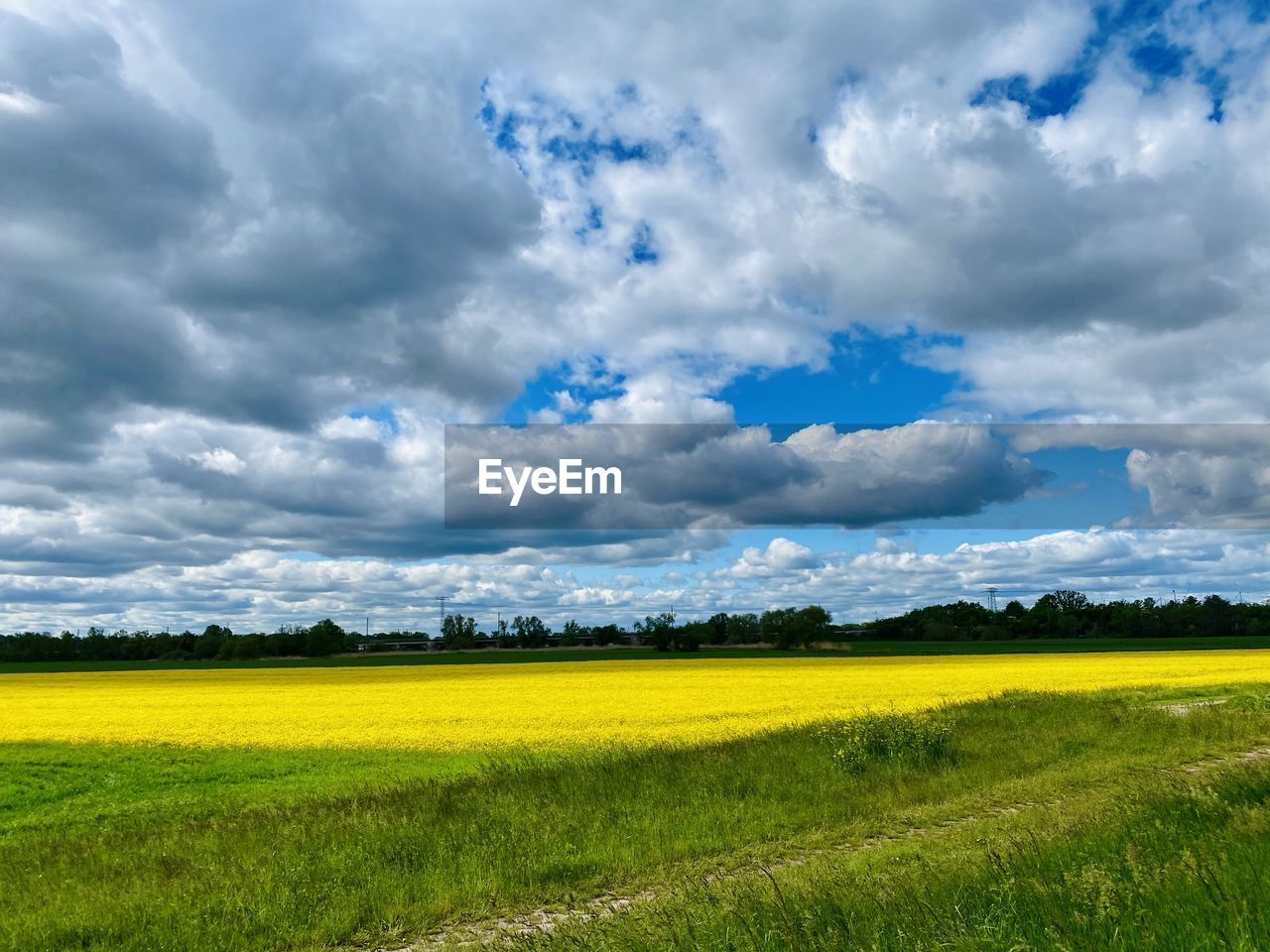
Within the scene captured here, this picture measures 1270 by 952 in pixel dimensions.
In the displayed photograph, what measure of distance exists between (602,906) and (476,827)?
12.8 feet

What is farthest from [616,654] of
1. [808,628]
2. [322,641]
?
[322,641]

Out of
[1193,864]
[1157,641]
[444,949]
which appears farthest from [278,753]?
[1157,641]

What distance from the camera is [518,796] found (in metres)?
13.7

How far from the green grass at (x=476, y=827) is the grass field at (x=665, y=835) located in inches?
2.3

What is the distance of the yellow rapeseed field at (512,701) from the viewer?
2847cm

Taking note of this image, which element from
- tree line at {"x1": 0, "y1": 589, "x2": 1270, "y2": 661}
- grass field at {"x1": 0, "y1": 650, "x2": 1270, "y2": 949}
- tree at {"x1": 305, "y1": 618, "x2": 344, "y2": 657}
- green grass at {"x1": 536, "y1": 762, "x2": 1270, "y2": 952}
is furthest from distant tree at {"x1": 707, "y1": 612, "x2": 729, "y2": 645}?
green grass at {"x1": 536, "y1": 762, "x2": 1270, "y2": 952}

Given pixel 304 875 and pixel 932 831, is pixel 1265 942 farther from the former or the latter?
pixel 304 875

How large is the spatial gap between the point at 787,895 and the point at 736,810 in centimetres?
572

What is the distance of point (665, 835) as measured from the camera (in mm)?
11273

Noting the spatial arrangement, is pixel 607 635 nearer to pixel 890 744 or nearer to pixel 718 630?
pixel 718 630

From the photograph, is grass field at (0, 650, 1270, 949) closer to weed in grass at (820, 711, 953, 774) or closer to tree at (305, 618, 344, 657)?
weed in grass at (820, 711, 953, 774)

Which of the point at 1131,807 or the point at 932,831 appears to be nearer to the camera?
the point at 1131,807

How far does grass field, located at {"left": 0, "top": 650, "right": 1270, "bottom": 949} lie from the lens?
5.59m

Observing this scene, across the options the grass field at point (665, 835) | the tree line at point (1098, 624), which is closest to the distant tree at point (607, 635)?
the tree line at point (1098, 624)
